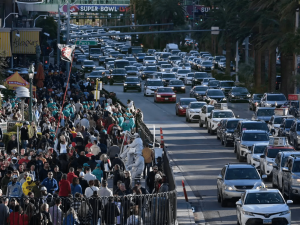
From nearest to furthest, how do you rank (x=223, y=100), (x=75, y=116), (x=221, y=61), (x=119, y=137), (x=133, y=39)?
(x=119, y=137), (x=75, y=116), (x=223, y=100), (x=221, y=61), (x=133, y=39)

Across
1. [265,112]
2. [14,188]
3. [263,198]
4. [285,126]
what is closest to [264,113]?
[265,112]

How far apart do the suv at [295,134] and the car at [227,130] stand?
2.86 m

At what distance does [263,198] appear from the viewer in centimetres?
1991

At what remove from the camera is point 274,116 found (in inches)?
1610

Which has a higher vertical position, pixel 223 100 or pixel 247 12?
pixel 247 12

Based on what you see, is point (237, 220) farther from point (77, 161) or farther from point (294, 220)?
point (77, 161)

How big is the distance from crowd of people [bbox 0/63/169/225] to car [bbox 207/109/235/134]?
702 centimetres

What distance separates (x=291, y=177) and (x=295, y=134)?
12539 mm

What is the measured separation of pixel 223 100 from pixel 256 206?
1464 inches

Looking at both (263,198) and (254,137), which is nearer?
(263,198)

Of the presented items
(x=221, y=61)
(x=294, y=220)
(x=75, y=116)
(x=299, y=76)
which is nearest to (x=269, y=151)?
(x=294, y=220)

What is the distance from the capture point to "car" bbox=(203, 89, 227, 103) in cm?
5653

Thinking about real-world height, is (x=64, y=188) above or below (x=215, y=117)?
above

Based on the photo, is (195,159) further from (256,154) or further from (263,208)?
(263,208)
